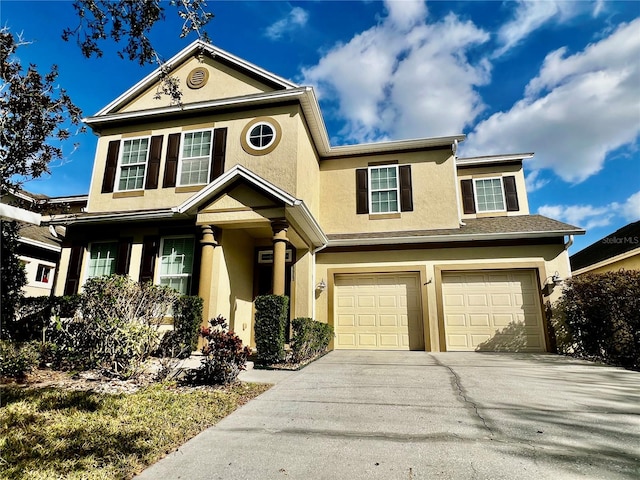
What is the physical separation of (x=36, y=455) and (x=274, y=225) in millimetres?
6106

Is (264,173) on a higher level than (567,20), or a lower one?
lower

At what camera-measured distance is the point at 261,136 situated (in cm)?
1073

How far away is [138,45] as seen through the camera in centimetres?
520

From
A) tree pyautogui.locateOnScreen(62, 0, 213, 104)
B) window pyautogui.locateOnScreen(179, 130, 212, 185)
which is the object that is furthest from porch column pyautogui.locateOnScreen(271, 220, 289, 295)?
tree pyautogui.locateOnScreen(62, 0, 213, 104)

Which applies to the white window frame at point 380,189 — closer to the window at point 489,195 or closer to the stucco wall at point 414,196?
the stucco wall at point 414,196

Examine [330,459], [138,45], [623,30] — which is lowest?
[330,459]

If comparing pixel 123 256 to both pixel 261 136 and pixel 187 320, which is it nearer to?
pixel 187 320

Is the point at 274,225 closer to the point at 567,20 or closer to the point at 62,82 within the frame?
the point at 62,82

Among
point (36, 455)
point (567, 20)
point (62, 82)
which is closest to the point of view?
point (36, 455)

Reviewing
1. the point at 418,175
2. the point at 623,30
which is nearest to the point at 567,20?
the point at 623,30

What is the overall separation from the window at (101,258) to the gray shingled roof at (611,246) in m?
17.2

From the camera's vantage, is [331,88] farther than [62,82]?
Yes

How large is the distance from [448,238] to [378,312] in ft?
10.3

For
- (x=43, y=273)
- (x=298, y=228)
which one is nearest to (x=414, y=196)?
(x=298, y=228)
